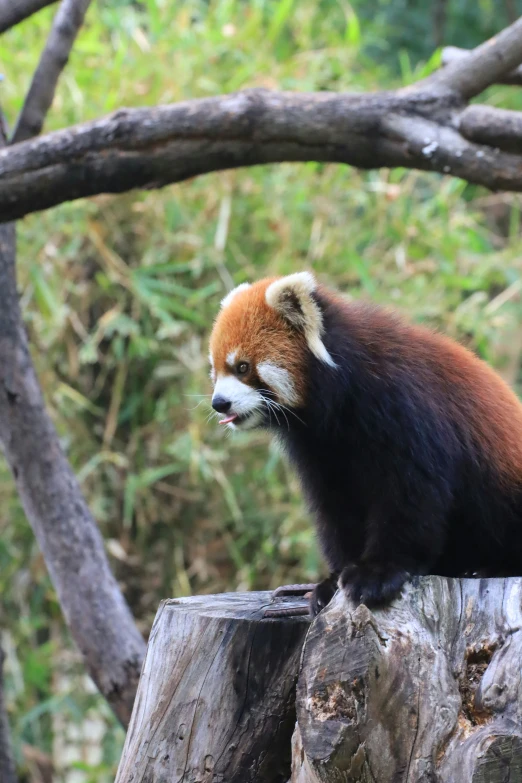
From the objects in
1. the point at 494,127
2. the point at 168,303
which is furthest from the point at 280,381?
the point at 168,303

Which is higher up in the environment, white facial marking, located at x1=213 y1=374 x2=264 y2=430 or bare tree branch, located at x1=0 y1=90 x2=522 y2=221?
bare tree branch, located at x1=0 y1=90 x2=522 y2=221

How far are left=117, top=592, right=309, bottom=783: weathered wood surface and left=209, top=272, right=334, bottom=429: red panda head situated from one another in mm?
404

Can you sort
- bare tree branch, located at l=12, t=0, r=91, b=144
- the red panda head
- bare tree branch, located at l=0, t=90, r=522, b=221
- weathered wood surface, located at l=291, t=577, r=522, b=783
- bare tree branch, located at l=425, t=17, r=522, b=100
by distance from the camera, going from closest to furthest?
weathered wood surface, located at l=291, t=577, r=522, b=783 → the red panda head → bare tree branch, located at l=0, t=90, r=522, b=221 → bare tree branch, located at l=425, t=17, r=522, b=100 → bare tree branch, located at l=12, t=0, r=91, b=144

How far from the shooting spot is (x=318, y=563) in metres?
3.36

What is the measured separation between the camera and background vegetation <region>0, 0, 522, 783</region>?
10.9ft

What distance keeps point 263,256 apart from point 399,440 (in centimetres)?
207

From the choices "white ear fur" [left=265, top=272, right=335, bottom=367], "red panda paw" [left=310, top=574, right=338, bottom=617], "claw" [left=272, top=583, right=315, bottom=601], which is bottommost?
"claw" [left=272, top=583, right=315, bottom=601]

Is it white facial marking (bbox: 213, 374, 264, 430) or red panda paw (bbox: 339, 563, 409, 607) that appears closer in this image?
red panda paw (bbox: 339, 563, 409, 607)

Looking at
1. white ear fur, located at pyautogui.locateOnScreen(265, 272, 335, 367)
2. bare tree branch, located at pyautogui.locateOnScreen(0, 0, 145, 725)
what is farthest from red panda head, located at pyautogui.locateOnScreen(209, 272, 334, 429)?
bare tree branch, located at pyautogui.locateOnScreen(0, 0, 145, 725)

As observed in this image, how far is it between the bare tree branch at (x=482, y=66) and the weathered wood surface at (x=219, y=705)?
1305 millimetres

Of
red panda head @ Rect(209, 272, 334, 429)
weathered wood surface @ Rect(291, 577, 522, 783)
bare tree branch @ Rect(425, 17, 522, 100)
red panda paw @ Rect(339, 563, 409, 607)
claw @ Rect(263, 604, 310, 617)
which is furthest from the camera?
bare tree branch @ Rect(425, 17, 522, 100)

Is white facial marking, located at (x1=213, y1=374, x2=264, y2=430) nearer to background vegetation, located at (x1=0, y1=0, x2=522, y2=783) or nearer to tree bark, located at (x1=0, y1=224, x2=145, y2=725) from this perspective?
tree bark, located at (x1=0, y1=224, x2=145, y2=725)

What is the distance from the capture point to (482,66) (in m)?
2.04

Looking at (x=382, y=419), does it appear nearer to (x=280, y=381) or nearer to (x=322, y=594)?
(x=280, y=381)
